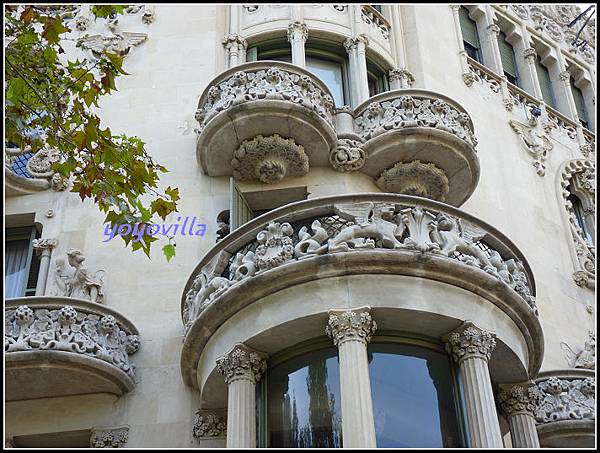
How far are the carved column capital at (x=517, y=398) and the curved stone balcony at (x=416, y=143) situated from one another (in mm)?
4650

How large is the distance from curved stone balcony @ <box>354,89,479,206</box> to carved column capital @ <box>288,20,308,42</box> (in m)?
2.43

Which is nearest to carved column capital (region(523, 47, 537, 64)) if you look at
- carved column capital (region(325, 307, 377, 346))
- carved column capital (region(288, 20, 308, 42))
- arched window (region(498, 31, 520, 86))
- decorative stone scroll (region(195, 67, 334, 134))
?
arched window (region(498, 31, 520, 86))

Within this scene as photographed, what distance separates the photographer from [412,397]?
40.7 ft

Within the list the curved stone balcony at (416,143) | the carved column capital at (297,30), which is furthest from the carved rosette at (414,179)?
the carved column capital at (297,30)

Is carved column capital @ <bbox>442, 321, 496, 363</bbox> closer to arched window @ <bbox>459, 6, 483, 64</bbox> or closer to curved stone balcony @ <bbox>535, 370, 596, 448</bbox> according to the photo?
curved stone balcony @ <bbox>535, 370, 596, 448</bbox>

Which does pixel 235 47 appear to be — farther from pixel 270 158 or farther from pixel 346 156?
pixel 346 156

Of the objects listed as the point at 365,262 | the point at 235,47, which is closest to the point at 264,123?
the point at 235,47

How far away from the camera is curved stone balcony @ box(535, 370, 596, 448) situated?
15859 millimetres

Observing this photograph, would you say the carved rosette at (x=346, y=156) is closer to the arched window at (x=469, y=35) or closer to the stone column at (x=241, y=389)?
the stone column at (x=241, y=389)

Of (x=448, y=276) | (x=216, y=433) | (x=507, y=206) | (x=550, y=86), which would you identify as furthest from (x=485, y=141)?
(x=216, y=433)

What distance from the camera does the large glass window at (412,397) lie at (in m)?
12.1

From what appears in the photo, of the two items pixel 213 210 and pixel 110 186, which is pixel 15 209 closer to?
pixel 213 210

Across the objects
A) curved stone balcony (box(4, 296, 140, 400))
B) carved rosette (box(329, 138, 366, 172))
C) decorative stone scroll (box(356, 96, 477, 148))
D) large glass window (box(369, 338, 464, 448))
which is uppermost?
decorative stone scroll (box(356, 96, 477, 148))

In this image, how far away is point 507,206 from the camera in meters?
19.8
